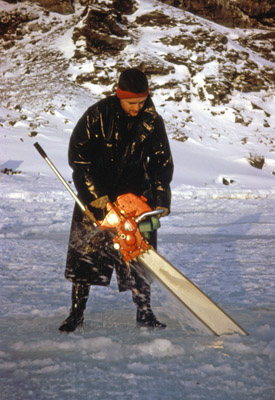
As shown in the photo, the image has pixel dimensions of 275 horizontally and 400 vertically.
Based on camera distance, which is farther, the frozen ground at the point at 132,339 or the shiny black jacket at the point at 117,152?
the shiny black jacket at the point at 117,152

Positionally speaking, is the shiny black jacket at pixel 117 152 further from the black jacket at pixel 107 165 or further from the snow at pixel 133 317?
the snow at pixel 133 317

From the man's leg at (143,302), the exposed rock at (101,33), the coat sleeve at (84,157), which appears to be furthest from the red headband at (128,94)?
the exposed rock at (101,33)

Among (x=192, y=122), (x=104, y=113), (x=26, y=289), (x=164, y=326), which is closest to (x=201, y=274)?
(x=164, y=326)

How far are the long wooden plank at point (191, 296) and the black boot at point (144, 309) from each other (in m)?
0.29

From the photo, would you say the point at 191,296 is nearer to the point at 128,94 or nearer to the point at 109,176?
the point at 109,176

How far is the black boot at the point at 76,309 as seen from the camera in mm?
2602

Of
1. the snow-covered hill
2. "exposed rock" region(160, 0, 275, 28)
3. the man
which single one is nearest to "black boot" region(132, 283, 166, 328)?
the man

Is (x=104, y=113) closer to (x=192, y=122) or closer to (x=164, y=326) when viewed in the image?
(x=164, y=326)

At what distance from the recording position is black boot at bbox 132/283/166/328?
→ 2688 mm

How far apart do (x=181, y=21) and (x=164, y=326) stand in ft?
154

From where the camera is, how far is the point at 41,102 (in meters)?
31.2

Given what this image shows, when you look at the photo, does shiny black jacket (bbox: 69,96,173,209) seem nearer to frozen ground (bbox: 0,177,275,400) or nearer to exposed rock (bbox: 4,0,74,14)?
frozen ground (bbox: 0,177,275,400)

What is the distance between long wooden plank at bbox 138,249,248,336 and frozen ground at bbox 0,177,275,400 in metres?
0.08

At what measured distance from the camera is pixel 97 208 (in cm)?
253
